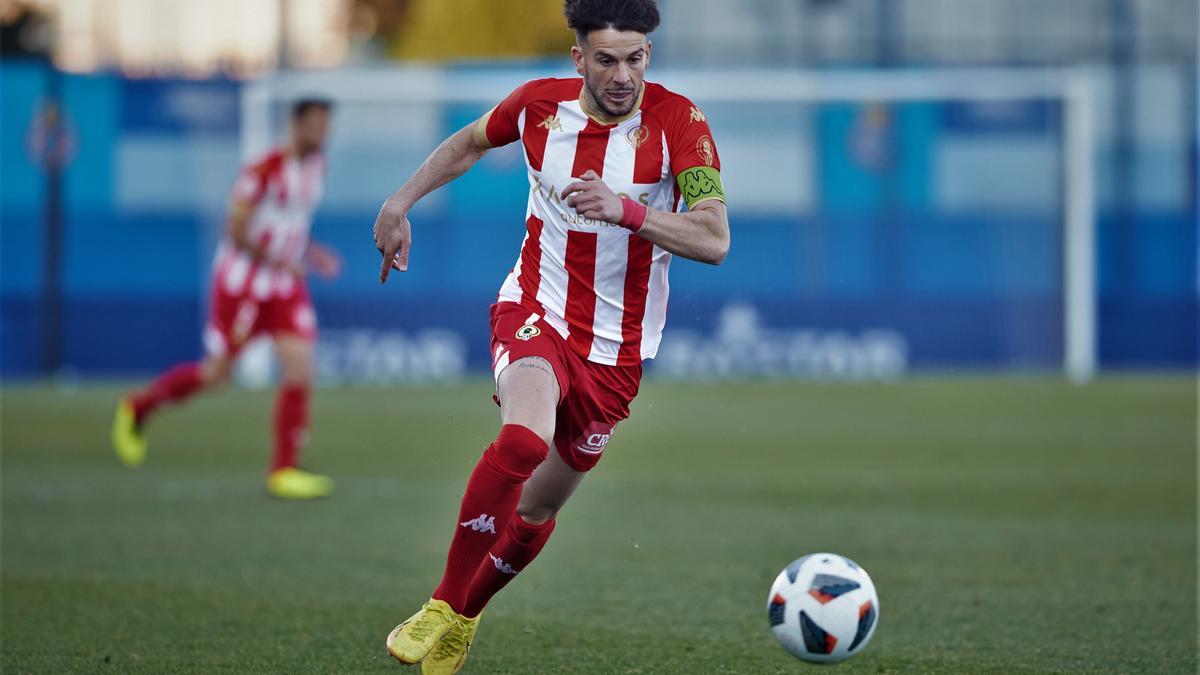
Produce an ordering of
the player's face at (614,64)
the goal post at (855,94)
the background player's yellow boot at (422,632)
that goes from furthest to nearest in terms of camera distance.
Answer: the goal post at (855,94) < the player's face at (614,64) < the background player's yellow boot at (422,632)

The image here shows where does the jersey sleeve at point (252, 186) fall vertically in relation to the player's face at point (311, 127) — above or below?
Result: below

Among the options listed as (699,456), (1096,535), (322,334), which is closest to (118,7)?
(322,334)

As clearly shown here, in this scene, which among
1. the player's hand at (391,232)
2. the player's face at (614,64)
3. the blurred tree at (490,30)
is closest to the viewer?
the player's face at (614,64)

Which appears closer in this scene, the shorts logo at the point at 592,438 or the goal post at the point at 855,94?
the shorts logo at the point at 592,438

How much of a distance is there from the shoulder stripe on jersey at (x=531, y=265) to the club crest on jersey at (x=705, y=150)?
62cm

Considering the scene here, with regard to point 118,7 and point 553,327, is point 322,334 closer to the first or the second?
point 118,7

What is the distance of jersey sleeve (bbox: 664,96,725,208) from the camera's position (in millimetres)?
4586

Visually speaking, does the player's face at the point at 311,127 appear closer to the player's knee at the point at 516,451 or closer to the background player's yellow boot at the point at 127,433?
the background player's yellow boot at the point at 127,433

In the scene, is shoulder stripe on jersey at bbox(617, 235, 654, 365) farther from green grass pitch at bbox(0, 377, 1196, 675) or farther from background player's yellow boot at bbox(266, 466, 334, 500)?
background player's yellow boot at bbox(266, 466, 334, 500)

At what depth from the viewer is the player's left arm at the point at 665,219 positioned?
13.7ft

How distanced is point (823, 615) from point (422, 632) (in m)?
1.09

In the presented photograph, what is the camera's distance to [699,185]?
181 inches

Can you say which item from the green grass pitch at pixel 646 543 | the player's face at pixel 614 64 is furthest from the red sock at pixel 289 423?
the player's face at pixel 614 64

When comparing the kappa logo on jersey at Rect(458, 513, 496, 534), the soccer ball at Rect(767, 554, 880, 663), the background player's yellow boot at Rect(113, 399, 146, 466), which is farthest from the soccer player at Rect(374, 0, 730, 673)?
the background player's yellow boot at Rect(113, 399, 146, 466)
